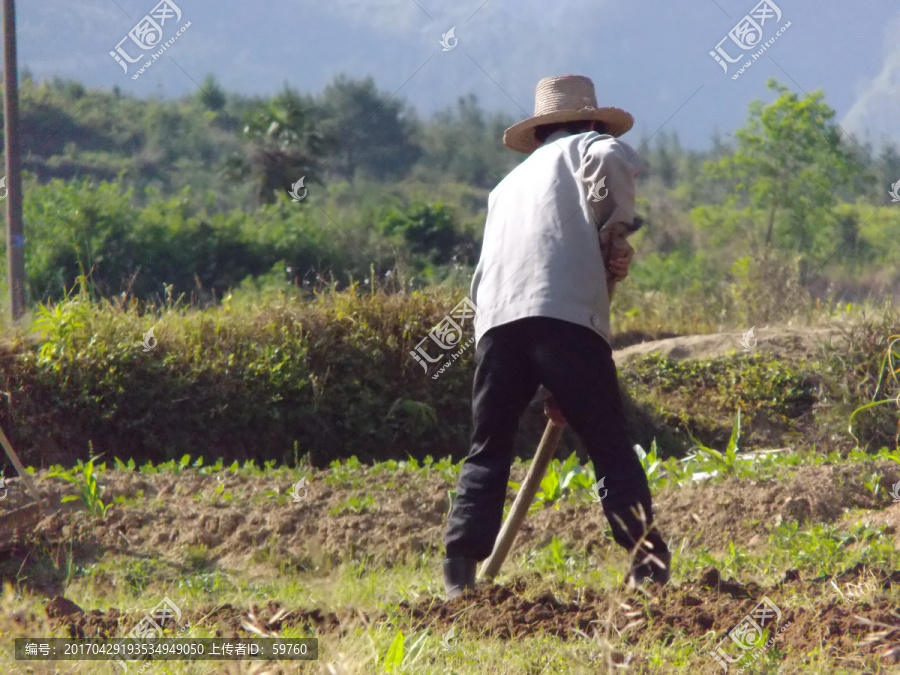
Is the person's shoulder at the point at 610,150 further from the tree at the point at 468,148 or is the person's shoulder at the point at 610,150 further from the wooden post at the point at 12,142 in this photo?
the tree at the point at 468,148

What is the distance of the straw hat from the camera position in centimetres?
371

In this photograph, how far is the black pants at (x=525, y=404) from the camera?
3.29 meters

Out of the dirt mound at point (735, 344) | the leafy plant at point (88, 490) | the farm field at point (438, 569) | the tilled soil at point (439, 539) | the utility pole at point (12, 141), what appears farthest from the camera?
the utility pole at point (12, 141)

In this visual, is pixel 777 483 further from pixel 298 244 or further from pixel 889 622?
pixel 298 244

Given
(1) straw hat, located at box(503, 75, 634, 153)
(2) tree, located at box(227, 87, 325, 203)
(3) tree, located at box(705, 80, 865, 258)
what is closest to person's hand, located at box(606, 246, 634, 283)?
(1) straw hat, located at box(503, 75, 634, 153)

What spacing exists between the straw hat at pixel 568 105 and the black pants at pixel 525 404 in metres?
0.89

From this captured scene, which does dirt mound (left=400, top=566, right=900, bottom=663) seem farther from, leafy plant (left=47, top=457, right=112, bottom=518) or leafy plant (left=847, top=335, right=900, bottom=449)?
leafy plant (left=47, top=457, right=112, bottom=518)

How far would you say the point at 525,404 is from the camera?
11.4 feet

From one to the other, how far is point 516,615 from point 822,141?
18.1m

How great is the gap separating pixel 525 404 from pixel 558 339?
30cm

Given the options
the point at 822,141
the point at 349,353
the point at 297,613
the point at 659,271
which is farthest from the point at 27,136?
the point at 297,613

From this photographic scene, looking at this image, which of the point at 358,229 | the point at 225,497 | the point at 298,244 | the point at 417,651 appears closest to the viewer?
the point at 417,651

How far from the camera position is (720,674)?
2465 mm

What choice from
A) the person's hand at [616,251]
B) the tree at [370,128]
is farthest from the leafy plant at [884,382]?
the tree at [370,128]
